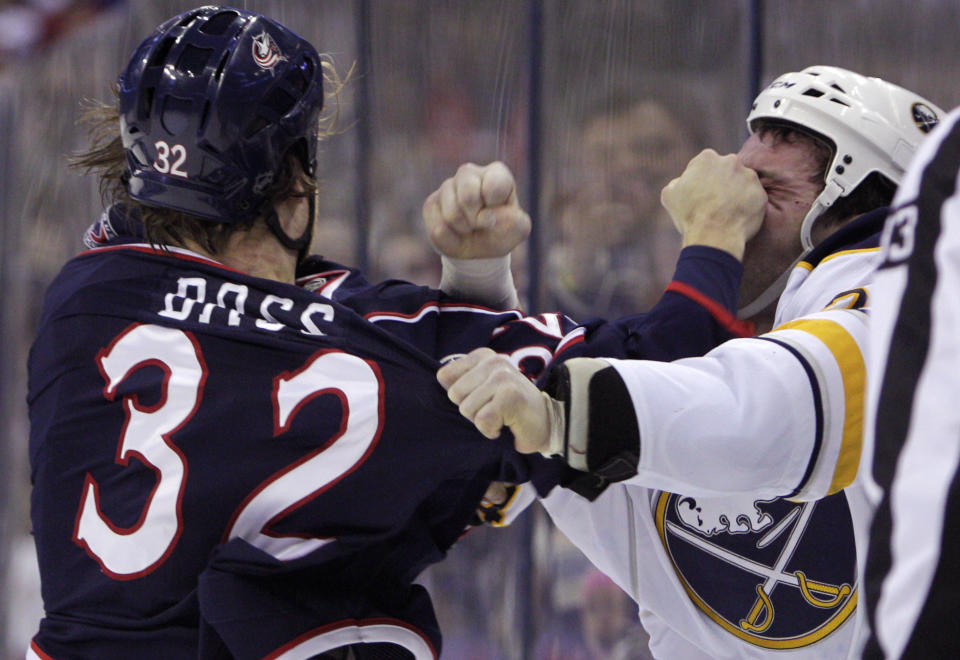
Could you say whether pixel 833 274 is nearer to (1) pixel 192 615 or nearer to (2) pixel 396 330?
(2) pixel 396 330

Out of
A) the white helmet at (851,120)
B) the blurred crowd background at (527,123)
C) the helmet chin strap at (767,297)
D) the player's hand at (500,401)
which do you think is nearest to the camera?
the player's hand at (500,401)

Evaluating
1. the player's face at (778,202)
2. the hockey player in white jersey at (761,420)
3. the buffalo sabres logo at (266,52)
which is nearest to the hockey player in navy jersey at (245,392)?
the buffalo sabres logo at (266,52)

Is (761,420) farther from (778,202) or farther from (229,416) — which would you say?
(778,202)

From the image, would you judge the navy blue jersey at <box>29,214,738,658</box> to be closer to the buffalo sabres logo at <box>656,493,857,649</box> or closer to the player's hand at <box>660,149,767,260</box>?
the player's hand at <box>660,149,767,260</box>

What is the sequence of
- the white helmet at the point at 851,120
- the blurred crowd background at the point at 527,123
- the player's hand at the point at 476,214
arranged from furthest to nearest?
the blurred crowd background at the point at 527,123, the white helmet at the point at 851,120, the player's hand at the point at 476,214

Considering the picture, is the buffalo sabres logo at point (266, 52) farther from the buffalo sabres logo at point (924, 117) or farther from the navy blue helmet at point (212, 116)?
the buffalo sabres logo at point (924, 117)

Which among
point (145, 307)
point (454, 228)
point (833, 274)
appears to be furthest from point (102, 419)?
point (833, 274)

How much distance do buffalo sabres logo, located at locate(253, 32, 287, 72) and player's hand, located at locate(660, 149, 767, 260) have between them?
2.22 feet

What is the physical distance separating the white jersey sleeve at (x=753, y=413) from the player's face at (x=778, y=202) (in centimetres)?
77

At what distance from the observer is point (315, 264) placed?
2041 millimetres

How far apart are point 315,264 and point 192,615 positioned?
2.24 feet

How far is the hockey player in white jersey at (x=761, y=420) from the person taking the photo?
138cm

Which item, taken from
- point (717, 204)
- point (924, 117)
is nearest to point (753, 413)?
point (717, 204)

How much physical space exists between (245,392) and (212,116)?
441mm
